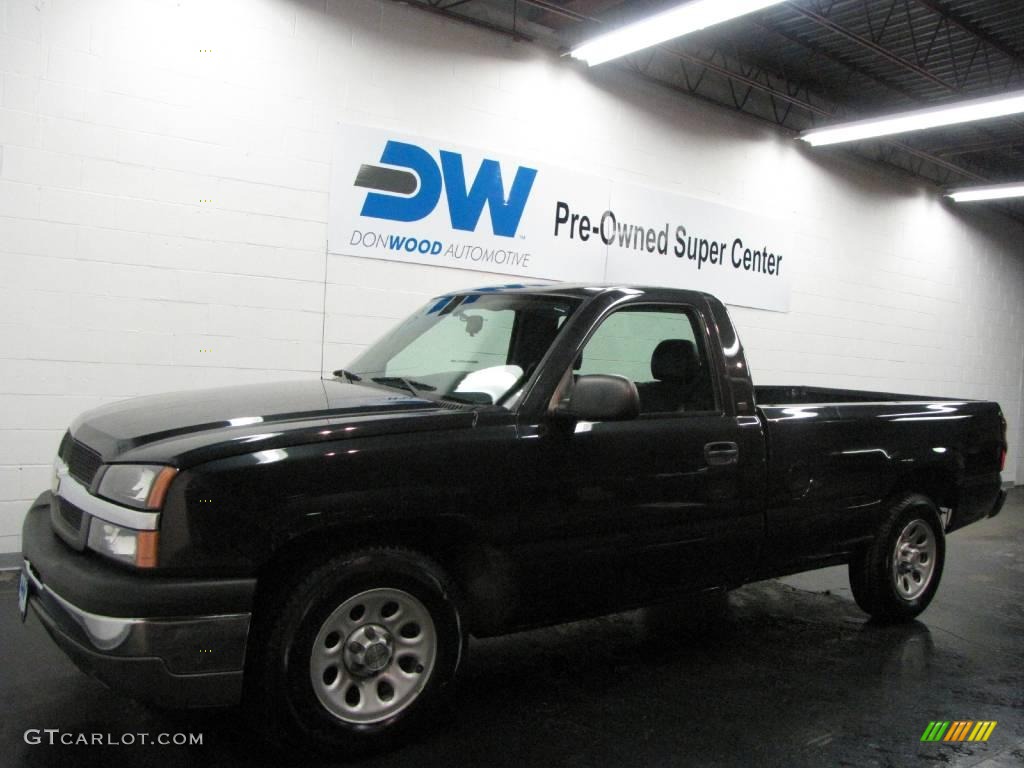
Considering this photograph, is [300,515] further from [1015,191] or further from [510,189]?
[1015,191]

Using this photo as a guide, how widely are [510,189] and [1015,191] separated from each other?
312 inches

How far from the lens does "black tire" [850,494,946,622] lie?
15.1 feet

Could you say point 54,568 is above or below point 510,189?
below

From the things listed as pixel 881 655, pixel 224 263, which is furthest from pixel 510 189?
pixel 881 655

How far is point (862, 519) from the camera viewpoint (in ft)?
14.5

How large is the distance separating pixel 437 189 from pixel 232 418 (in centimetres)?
451

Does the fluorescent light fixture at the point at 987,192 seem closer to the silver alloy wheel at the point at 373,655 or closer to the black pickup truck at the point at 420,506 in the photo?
the black pickup truck at the point at 420,506

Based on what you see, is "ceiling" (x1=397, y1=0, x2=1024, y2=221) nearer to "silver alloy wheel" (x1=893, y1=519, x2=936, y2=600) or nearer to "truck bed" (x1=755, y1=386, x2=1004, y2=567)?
"truck bed" (x1=755, y1=386, x2=1004, y2=567)

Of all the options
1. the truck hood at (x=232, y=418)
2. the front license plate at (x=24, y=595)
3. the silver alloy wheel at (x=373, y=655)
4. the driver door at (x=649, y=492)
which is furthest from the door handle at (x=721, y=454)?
the front license plate at (x=24, y=595)

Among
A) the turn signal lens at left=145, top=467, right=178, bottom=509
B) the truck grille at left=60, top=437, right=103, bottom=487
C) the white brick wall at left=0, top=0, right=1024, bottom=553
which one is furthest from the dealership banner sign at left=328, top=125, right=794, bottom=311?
the turn signal lens at left=145, top=467, right=178, bottom=509

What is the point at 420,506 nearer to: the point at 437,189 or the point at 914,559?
the point at 914,559

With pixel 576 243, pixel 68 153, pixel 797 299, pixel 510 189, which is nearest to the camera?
pixel 68 153

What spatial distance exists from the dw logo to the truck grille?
151 inches

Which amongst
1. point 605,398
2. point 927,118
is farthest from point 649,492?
point 927,118
